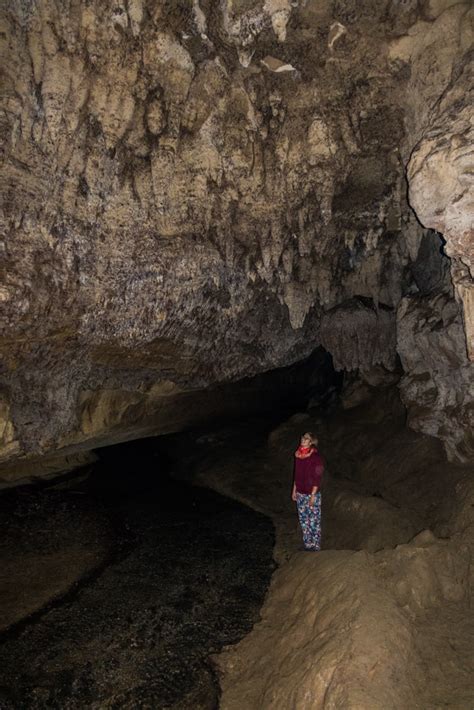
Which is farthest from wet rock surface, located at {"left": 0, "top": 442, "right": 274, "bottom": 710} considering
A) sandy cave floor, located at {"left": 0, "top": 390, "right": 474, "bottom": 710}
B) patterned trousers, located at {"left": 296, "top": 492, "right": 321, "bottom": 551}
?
patterned trousers, located at {"left": 296, "top": 492, "right": 321, "bottom": 551}

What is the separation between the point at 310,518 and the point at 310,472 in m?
0.74

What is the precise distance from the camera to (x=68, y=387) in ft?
34.4

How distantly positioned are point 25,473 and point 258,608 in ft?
28.4

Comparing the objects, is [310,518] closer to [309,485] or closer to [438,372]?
[309,485]

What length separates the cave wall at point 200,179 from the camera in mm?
6734

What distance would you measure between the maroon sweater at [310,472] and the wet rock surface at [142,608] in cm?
163

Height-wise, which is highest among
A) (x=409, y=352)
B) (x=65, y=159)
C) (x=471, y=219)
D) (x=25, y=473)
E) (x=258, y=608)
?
(x=65, y=159)

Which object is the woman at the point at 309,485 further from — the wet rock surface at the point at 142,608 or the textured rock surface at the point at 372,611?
the wet rock surface at the point at 142,608

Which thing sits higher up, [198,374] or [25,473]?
[198,374]

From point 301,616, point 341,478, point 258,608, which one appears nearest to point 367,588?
point 301,616

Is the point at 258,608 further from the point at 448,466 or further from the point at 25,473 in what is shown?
the point at 25,473

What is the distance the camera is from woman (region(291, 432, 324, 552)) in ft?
20.0

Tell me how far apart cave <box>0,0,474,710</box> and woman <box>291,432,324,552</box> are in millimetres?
490

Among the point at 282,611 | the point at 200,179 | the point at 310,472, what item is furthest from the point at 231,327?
the point at 282,611
